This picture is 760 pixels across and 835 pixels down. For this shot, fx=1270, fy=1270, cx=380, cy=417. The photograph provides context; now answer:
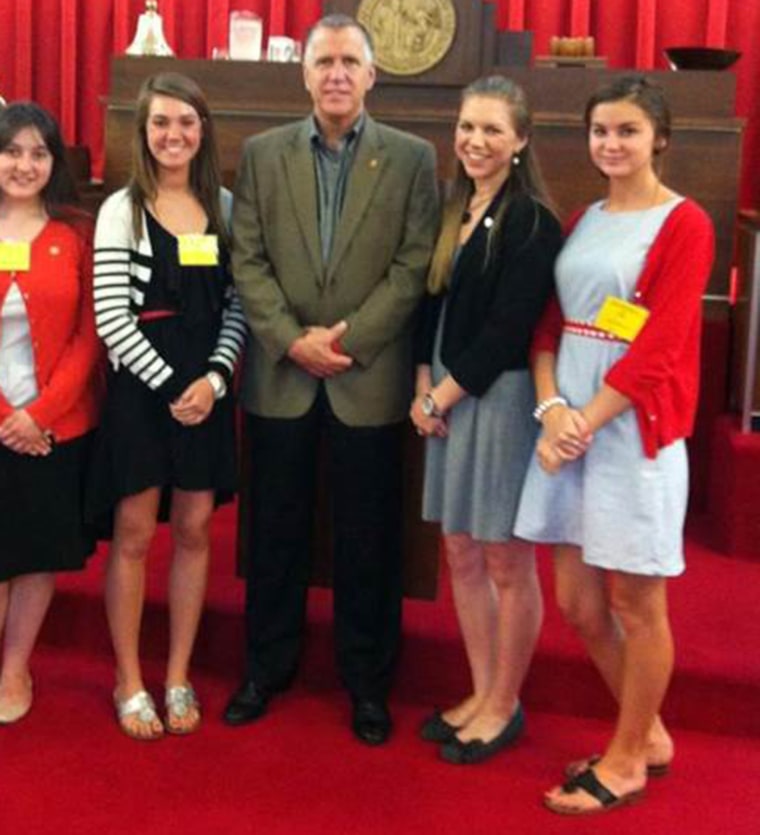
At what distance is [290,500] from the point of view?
2.54 m

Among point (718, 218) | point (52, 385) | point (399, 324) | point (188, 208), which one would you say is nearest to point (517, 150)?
point (399, 324)

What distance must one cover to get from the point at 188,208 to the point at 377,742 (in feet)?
3.68

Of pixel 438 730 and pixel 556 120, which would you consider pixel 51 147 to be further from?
pixel 556 120

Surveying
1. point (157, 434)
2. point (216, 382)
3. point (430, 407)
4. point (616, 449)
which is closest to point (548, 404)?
point (616, 449)

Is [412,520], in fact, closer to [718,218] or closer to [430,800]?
[430,800]

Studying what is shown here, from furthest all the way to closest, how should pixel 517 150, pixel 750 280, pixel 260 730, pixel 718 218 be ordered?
1. pixel 718 218
2. pixel 750 280
3. pixel 260 730
4. pixel 517 150

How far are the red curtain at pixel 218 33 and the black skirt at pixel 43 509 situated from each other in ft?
11.0

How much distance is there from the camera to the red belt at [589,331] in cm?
213

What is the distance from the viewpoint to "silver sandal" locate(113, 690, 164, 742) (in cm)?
255

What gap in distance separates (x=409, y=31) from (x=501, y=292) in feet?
6.49

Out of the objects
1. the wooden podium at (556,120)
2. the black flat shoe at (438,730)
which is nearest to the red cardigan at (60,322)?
the black flat shoe at (438,730)

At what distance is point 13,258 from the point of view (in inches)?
95.3

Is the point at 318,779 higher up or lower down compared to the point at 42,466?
lower down

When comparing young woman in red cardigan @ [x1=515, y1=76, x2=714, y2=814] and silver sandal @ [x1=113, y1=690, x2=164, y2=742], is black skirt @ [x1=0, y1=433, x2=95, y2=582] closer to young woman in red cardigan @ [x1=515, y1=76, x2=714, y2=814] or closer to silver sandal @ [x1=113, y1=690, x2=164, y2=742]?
silver sandal @ [x1=113, y1=690, x2=164, y2=742]
